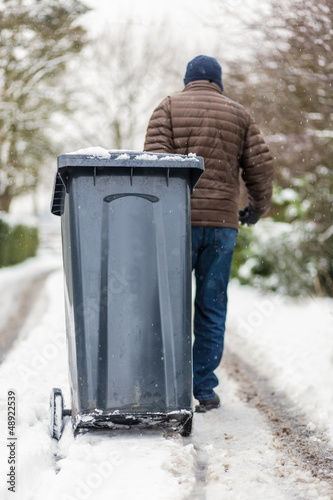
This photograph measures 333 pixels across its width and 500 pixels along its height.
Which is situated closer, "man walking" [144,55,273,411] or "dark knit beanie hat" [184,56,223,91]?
"man walking" [144,55,273,411]

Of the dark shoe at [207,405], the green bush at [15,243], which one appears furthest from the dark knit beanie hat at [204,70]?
the green bush at [15,243]

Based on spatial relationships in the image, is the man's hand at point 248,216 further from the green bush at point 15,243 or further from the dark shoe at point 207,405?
the green bush at point 15,243

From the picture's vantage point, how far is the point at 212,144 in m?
3.54

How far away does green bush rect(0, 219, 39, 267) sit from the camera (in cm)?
1667

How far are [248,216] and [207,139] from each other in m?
0.73

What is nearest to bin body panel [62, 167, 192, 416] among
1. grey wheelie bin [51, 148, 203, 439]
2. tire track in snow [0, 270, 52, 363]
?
grey wheelie bin [51, 148, 203, 439]

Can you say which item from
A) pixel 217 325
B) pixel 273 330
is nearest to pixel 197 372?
pixel 217 325

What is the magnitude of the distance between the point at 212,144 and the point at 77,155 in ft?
3.28

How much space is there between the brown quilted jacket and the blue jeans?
0.10 m

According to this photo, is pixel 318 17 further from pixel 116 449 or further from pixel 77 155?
pixel 116 449

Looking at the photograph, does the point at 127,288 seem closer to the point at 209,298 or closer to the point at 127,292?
the point at 127,292

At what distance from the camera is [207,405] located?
3.71 meters

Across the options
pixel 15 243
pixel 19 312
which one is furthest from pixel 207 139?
pixel 15 243

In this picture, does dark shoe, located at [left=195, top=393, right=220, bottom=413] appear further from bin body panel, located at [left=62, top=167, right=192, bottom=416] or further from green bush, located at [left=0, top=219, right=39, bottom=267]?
green bush, located at [left=0, top=219, right=39, bottom=267]
